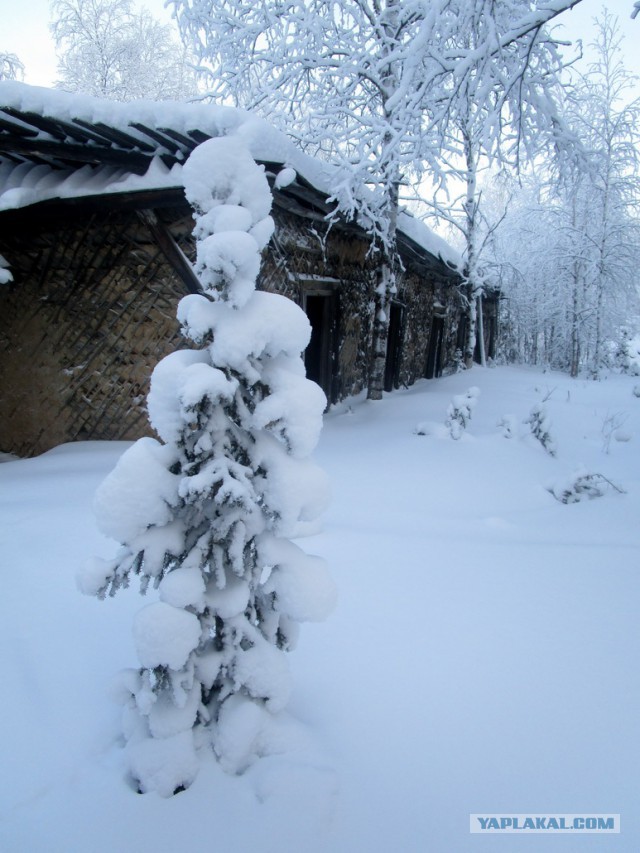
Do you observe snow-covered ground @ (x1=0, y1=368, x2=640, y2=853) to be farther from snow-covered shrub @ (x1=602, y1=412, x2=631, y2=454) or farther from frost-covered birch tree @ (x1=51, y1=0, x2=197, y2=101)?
frost-covered birch tree @ (x1=51, y1=0, x2=197, y2=101)

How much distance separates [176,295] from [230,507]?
4.47 m

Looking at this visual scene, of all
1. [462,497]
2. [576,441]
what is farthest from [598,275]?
[462,497]

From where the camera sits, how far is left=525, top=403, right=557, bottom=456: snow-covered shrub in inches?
217

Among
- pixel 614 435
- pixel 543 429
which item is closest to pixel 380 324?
pixel 543 429

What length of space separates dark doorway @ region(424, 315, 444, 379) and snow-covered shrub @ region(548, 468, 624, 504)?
359 inches

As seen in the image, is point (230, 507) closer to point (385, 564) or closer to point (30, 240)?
point (385, 564)

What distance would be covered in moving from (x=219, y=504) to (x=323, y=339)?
21.1 ft

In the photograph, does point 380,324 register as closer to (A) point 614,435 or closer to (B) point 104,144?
(A) point 614,435

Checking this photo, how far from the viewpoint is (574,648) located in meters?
2.20

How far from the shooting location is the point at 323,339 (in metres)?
7.68

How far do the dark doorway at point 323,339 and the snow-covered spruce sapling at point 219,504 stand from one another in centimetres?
603

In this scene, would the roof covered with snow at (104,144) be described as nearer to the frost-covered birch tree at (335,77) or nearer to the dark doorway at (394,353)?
the frost-covered birch tree at (335,77)

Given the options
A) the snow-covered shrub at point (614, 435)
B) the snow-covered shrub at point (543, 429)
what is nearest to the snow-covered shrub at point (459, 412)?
the snow-covered shrub at point (543, 429)

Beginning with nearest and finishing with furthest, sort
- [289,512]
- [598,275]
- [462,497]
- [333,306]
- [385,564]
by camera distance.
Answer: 1. [289,512]
2. [385,564]
3. [462,497]
4. [333,306]
5. [598,275]
